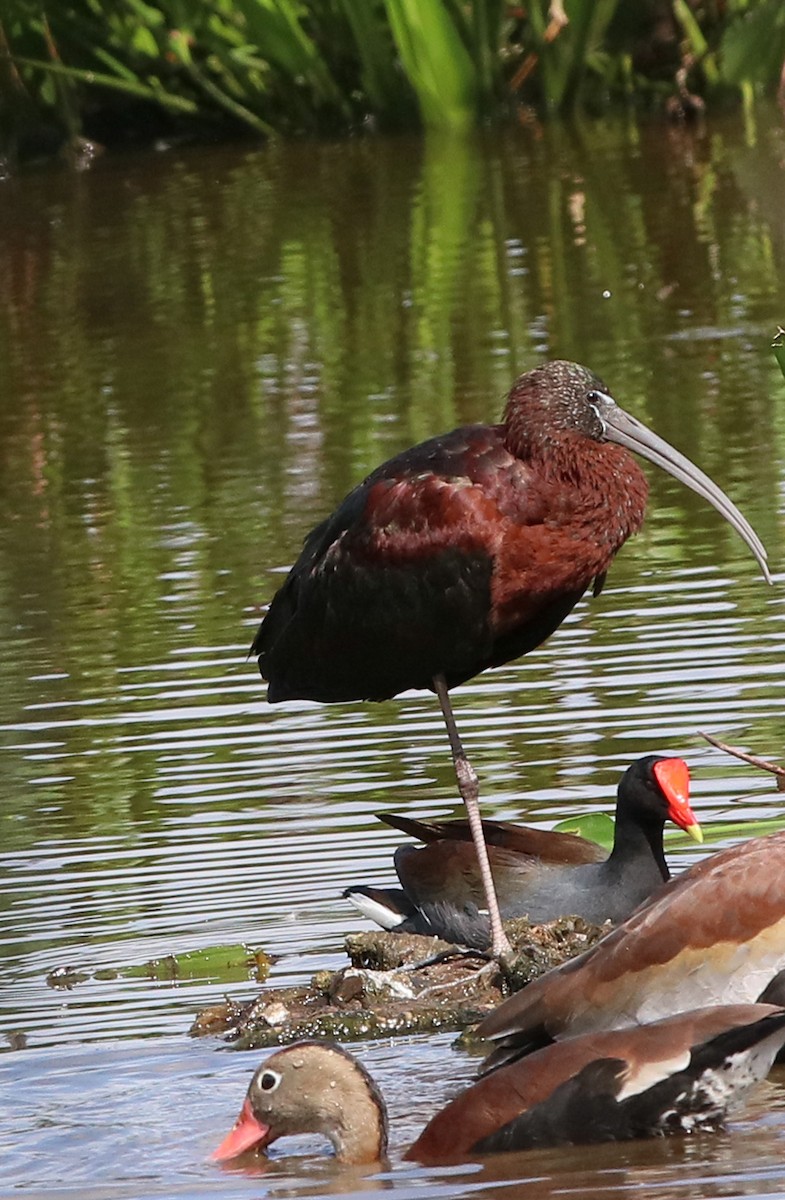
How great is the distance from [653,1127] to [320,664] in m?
2.53

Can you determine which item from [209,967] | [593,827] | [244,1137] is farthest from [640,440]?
[244,1137]

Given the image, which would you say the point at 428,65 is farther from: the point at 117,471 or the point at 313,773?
the point at 313,773

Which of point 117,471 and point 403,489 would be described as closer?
point 403,489

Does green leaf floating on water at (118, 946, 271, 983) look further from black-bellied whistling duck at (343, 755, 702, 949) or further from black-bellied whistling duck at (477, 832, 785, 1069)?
black-bellied whistling duck at (477, 832, 785, 1069)

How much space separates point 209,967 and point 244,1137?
129 centimetres

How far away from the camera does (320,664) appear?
27.2ft

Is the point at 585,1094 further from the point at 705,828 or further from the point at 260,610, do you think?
the point at 260,610

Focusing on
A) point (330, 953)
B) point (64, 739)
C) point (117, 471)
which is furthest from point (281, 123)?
point (330, 953)

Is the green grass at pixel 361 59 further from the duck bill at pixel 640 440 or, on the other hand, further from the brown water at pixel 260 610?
the duck bill at pixel 640 440

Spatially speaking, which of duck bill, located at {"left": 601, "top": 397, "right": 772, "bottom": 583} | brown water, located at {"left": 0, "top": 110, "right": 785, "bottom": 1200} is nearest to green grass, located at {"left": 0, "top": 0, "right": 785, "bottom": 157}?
brown water, located at {"left": 0, "top": 110, "right": 785, "bottom": 1200}

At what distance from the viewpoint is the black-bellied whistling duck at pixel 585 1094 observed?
6031mm

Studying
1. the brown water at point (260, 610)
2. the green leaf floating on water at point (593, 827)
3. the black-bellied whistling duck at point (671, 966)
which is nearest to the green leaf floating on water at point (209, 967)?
the brown water at point (260, 610)

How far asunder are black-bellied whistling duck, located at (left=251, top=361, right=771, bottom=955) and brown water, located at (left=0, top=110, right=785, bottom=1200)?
71cm

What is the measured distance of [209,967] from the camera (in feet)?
24.8
